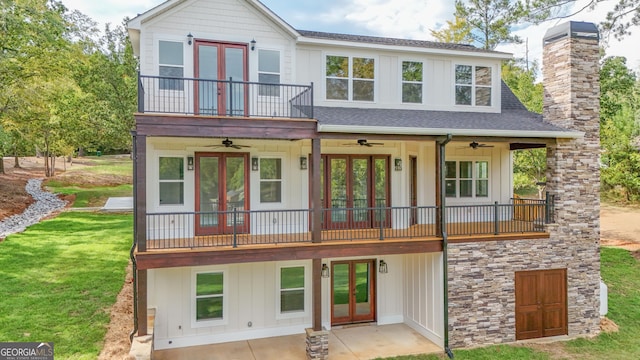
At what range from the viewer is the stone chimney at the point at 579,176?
11531 millimetres

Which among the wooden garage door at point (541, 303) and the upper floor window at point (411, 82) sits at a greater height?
the upper floor window at point (411, 82)

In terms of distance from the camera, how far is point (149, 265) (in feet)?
29.2

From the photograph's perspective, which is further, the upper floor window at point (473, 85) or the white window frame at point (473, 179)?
the white window frame at point (473, 179)

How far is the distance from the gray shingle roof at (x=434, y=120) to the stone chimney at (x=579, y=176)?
753 millimetres

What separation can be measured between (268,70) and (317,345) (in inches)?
289

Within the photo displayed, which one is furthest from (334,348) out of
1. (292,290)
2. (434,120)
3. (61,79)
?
(61,79)

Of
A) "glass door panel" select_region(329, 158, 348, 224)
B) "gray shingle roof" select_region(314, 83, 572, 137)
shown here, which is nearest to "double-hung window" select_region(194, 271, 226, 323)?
"glass door panel" select_region(329, 158, 348, 224)

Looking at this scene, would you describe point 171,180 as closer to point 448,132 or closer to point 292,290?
point 292,290

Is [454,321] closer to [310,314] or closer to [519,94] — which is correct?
[310,314]

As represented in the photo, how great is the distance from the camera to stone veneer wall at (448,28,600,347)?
36.0 ft

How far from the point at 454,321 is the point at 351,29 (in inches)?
965

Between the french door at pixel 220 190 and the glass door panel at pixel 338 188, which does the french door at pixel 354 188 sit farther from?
Result: the french door at pixel 220 190

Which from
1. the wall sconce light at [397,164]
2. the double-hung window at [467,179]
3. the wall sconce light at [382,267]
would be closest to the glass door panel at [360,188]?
the wall sconce light at [397,164]

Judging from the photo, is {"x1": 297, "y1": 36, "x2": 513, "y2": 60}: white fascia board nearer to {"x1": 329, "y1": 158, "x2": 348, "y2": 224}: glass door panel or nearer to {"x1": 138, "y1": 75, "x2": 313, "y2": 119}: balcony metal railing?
{"x1": 138, "y1": 75, "x2": 313, "y2": 119}: balcony metal railing
